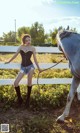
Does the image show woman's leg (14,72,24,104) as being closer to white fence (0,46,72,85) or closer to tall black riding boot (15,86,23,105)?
tall black riding boot (15,86,23,105)

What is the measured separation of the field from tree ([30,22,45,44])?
57069mm

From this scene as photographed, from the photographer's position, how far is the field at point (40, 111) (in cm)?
569

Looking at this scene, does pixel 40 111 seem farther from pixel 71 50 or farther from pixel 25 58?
pixel 71 50

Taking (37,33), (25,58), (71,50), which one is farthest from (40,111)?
(37,33)

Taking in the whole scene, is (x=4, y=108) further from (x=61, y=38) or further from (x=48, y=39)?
(x=48, y=39)

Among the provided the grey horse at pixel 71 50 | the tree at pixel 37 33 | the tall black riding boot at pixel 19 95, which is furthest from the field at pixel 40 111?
the tree at pixel 37 33

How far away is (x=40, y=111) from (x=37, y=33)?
6118 cm

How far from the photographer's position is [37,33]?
67.3 meters

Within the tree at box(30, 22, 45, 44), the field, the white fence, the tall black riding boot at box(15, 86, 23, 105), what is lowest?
the tree at box(30, 22, 45, 44)

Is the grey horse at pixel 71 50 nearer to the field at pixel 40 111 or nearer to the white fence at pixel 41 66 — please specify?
the field at pixel 40 111

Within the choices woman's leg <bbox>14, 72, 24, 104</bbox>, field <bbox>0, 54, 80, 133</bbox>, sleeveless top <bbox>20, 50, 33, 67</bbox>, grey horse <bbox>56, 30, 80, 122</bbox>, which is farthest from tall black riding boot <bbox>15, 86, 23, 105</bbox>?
grey horse <bbox>56, 30, 80, 122</bbox>

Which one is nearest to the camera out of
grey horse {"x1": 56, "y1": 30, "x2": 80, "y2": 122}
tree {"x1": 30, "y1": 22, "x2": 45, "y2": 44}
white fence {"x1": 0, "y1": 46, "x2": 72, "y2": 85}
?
grey horse {"x1": 56, "y1": 30, "x2": 80, "y2": 122}

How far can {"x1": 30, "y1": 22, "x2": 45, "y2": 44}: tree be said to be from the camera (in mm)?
65125

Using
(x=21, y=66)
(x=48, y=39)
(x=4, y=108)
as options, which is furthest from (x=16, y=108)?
(x=48, y=39)
